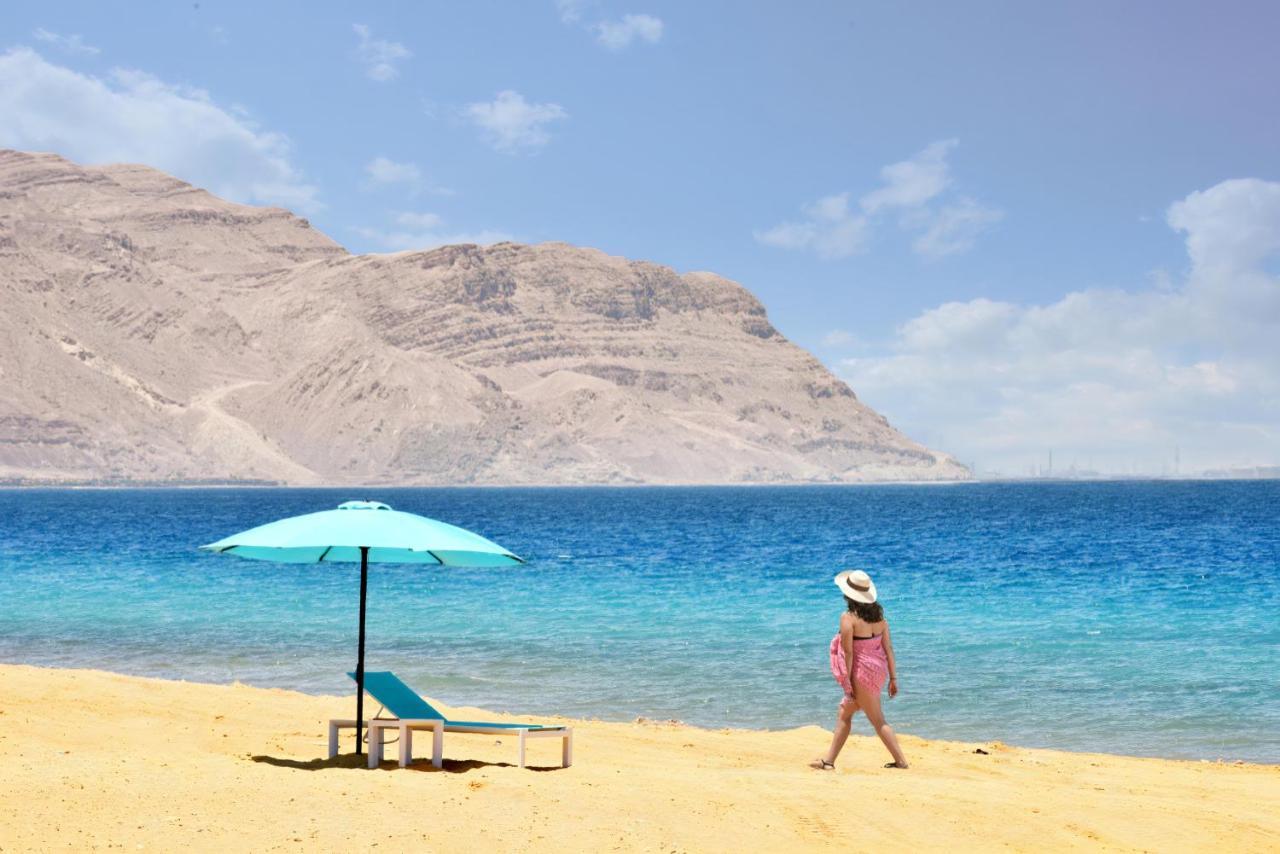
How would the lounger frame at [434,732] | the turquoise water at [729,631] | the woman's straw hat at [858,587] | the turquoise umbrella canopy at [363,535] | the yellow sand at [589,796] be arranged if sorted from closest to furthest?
the yellow sand at [589,796], the turquoise umbrella canopy at [363,535], the lounger frame at [434,732], the woman's straw hat at [858,587], the turquoise water at [729,631]

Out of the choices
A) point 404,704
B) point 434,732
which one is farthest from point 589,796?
point 404,704

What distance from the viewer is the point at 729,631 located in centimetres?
2202

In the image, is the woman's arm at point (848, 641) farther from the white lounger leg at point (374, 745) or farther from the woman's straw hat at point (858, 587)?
the white lounger leg at point (374, 745)

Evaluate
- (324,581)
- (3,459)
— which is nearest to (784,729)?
(324,581)

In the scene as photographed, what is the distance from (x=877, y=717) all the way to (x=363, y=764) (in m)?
4.24

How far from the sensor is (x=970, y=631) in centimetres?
2195

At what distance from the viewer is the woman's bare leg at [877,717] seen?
10.5m

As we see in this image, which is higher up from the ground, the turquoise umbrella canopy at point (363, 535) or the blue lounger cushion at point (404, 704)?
the turquoise umbrella canopy at point (363, 535)

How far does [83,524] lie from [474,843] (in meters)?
65.7

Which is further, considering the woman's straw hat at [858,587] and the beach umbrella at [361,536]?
the woman's straw hat at [858,587]

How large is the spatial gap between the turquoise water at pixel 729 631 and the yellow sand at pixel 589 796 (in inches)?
106

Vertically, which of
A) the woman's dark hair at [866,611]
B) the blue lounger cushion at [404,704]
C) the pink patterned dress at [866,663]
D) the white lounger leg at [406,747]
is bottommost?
the white lounger leg at [406,747]

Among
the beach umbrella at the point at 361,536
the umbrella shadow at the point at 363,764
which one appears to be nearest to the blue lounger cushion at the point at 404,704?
the beach umbrella at the point at 361,536

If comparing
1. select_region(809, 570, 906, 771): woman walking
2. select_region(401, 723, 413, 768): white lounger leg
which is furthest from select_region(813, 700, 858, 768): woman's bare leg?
select_region(401, 723, 413, 768): white lounger leg
